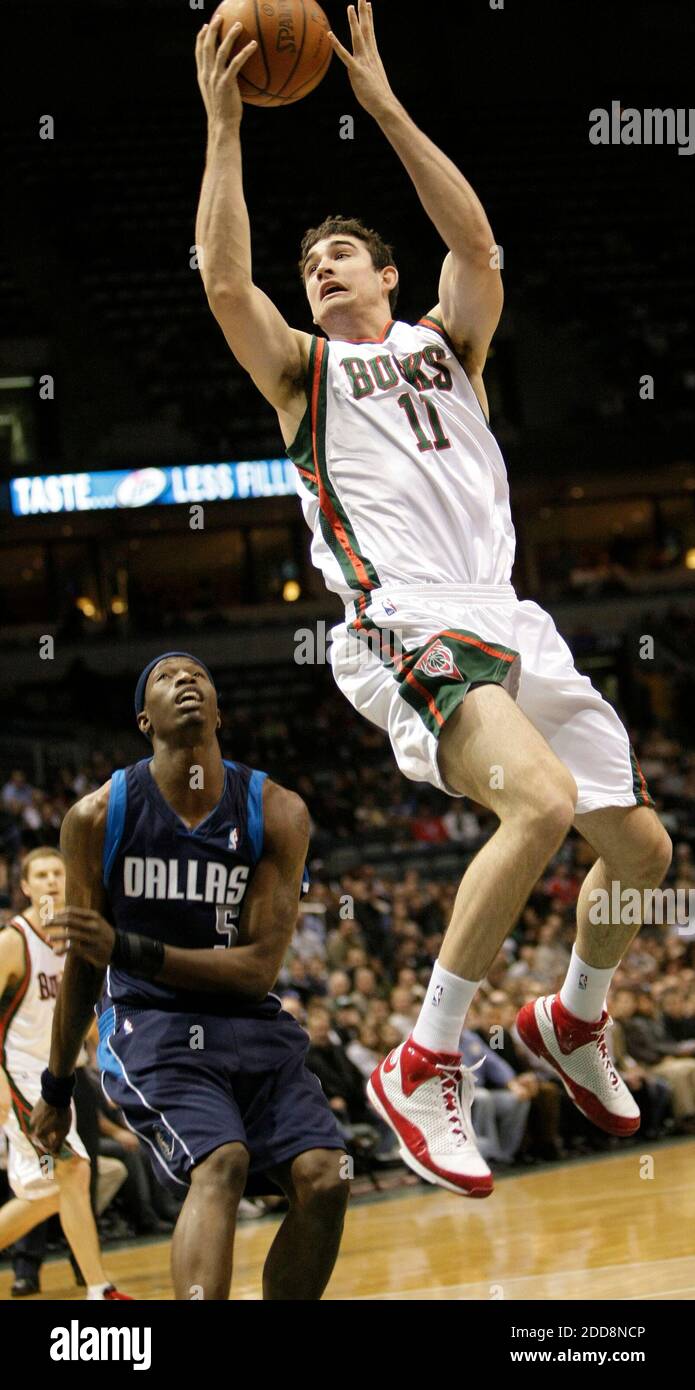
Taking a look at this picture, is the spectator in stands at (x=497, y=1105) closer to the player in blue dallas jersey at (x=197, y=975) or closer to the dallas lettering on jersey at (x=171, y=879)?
the player in blue dallas jersey at (x=197, y=975)

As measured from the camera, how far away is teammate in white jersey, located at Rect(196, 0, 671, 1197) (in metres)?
3.93

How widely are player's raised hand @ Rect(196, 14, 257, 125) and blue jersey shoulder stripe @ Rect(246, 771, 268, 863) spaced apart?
73.9 inches

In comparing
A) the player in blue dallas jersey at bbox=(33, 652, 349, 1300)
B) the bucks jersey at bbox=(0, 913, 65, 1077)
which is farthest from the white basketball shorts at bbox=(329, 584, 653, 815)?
the bucks jersey at bbox=(0, 913, 65, 1077)

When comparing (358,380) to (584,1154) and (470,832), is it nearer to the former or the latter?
(584,1154)

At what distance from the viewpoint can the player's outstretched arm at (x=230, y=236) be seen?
4.18 m

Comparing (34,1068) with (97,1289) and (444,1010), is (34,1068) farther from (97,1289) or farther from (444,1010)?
(444,1010)

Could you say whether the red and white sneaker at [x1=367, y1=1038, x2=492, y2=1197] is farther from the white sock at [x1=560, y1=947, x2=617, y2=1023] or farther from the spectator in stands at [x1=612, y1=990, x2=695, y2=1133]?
the spectator in stands at [x1=612, y1=990, x2=695, y2=1133]

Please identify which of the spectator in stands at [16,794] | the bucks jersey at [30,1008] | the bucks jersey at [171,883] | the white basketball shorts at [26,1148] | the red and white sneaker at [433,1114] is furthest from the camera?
the spectator in stands at [16,794]

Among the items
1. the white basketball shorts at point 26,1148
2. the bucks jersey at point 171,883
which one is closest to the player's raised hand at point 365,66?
the bucks jersey at point 171,883

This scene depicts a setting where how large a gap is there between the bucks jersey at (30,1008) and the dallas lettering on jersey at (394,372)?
411 cm

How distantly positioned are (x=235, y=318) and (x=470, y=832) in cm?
1177

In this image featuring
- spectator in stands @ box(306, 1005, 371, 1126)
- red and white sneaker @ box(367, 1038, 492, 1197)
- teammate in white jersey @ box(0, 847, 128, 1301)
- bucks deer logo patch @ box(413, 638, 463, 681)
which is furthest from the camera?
spectator in stands @ box(306, 1005, 371, 1126)

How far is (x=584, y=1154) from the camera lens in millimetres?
11195
